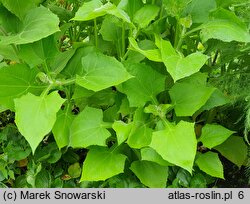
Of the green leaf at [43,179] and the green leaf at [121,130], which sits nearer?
the green leaf at [121,130]

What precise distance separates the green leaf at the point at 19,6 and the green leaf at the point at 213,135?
2.34 ft

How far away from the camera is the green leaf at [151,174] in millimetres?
1443

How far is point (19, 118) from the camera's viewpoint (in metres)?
1.23

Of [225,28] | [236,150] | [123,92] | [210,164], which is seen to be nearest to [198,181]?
[210,164]

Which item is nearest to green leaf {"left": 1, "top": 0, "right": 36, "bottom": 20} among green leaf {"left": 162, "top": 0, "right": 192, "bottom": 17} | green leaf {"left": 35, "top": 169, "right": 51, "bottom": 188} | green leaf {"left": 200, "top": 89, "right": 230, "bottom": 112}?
green leaf {"left": 162, "top": 0, "right": 192, "bottom": 17}

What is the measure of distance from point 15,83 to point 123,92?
→ 34 cm

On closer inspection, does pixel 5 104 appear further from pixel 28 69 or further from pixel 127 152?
pixel 127 152

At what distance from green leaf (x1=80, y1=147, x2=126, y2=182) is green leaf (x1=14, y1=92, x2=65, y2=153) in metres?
0.25

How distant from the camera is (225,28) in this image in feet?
4.25

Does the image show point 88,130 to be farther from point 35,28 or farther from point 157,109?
point 35,28

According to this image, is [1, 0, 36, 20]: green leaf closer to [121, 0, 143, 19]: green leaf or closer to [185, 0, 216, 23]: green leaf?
[121, 0, 143, 19]: green leaf

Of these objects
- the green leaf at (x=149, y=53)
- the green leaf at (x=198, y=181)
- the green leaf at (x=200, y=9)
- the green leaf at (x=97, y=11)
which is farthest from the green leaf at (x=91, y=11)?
the green leaf at (x=198, y=181)

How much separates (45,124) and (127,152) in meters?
0.41

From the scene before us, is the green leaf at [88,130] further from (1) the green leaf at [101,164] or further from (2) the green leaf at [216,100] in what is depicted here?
(2) the green leaf at [216,100]
